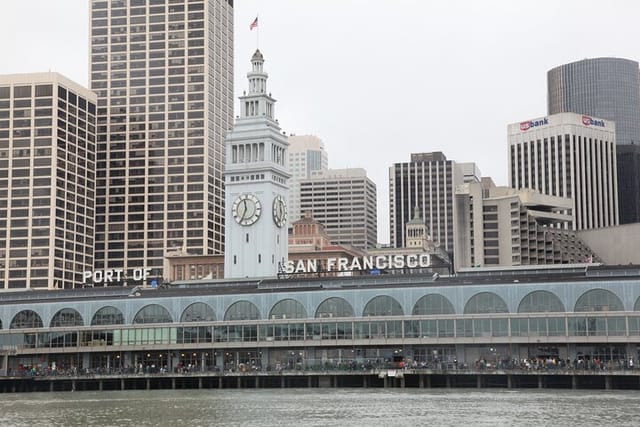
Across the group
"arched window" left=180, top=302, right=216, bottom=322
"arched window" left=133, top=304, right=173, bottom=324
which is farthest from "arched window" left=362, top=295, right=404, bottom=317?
"arched window" left=133, top=304, right=173, bottom=324

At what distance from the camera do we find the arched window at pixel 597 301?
6063 inches

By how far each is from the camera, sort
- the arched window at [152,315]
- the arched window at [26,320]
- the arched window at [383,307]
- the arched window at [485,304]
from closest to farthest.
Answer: the arched window at [485,304] < the arched window at [383,307] < the arched window at [152,315] < the arched window at [26,320]

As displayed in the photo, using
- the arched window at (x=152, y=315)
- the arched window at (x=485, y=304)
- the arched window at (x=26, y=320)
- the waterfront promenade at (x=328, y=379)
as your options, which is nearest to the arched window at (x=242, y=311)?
the waterfront promenade at (x=328, y=379)

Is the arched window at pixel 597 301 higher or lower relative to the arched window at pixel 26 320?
higher

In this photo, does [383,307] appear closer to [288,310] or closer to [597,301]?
[288,310]

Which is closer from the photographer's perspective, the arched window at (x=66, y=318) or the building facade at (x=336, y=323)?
the building facade at (x=336, y=323)

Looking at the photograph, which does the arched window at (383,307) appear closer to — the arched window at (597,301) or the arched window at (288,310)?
the arched window at (288,310)

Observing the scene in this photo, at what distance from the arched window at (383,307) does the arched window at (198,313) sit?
25.0m

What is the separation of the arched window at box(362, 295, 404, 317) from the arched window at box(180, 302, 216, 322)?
2501 cm

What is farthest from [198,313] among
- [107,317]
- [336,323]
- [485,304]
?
[485,304]

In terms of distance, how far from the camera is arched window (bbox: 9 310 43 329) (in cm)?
18175

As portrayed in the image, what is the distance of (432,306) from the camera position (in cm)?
16300

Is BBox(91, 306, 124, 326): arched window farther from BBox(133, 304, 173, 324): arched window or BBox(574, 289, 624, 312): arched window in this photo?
BBox(574, 289, 624, 312): arched window

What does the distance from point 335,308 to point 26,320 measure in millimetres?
52937
